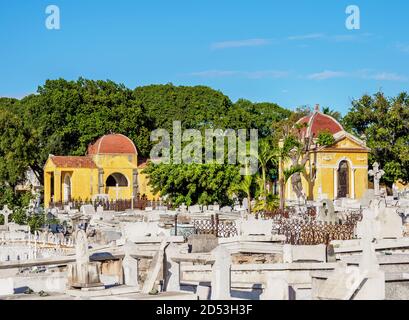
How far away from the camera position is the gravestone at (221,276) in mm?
12172

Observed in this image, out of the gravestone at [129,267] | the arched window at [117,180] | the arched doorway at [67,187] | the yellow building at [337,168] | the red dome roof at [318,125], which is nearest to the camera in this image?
the gravestone at [129,267]

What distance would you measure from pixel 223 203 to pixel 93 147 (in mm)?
15279

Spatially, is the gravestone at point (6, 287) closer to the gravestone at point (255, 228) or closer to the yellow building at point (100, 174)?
the gravestone at point (255, 228)

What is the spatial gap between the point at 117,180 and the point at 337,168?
1579cm

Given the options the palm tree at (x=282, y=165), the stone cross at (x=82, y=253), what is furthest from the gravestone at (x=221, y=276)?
the palm tree at (x=282, y=165)

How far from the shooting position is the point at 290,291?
1166cm

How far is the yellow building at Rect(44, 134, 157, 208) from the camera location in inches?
2270

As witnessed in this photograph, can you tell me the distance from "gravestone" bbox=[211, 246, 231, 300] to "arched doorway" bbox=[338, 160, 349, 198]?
42.7m

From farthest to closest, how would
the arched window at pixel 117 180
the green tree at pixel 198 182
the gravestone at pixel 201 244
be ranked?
the arched window at pixel 117 180
the green tree at pixel 198 182
the gravestone at pixel 201 244

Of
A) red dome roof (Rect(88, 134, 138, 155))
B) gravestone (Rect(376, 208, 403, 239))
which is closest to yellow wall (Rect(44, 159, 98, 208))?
red dome roof (Rect(88, 134, 138, 155))

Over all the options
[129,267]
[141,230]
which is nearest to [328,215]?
[141,230]

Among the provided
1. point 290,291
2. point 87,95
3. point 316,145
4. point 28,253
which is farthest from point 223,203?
point 290,291

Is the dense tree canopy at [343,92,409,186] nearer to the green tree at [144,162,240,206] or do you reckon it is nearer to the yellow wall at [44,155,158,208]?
the green tree at [144,162,240,206]
